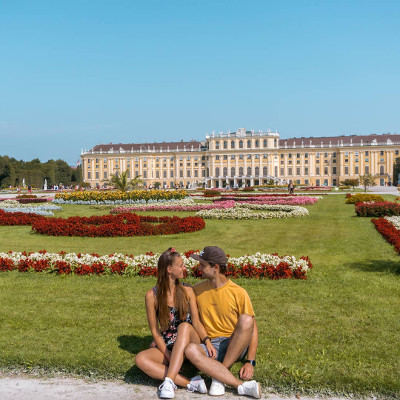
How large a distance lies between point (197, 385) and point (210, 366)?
0.16 m

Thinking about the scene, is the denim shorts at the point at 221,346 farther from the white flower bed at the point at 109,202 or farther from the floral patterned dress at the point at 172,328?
the white flower bed at the point at 109,202

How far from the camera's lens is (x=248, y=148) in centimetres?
8000

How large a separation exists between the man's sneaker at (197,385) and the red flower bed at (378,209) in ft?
41.5

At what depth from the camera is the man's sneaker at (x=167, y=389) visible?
10.9 feet

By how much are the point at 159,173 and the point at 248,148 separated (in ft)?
56.6

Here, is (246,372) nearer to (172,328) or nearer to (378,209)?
(172,328)

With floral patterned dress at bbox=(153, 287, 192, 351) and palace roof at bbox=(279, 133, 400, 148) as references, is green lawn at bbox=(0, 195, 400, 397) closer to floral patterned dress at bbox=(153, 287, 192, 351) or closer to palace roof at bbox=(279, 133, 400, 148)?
floral patterned dress at bbox=(153, 287, 192, 351)

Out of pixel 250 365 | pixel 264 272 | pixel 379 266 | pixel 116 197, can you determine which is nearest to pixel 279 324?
pixel 250 365

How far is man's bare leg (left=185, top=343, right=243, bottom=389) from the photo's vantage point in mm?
3449

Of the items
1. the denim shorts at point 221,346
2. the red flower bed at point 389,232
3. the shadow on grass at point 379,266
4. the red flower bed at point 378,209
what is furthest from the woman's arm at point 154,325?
the red flower bed at point 378,209

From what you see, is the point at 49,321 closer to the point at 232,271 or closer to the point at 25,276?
the point at 25,276

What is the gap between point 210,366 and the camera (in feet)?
11.5

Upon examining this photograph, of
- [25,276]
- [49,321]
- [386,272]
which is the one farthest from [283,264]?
[25,276]

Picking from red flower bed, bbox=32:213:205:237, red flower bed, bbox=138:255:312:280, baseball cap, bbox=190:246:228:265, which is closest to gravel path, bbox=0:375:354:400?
baseball cap, bbox=190:246:228:265
